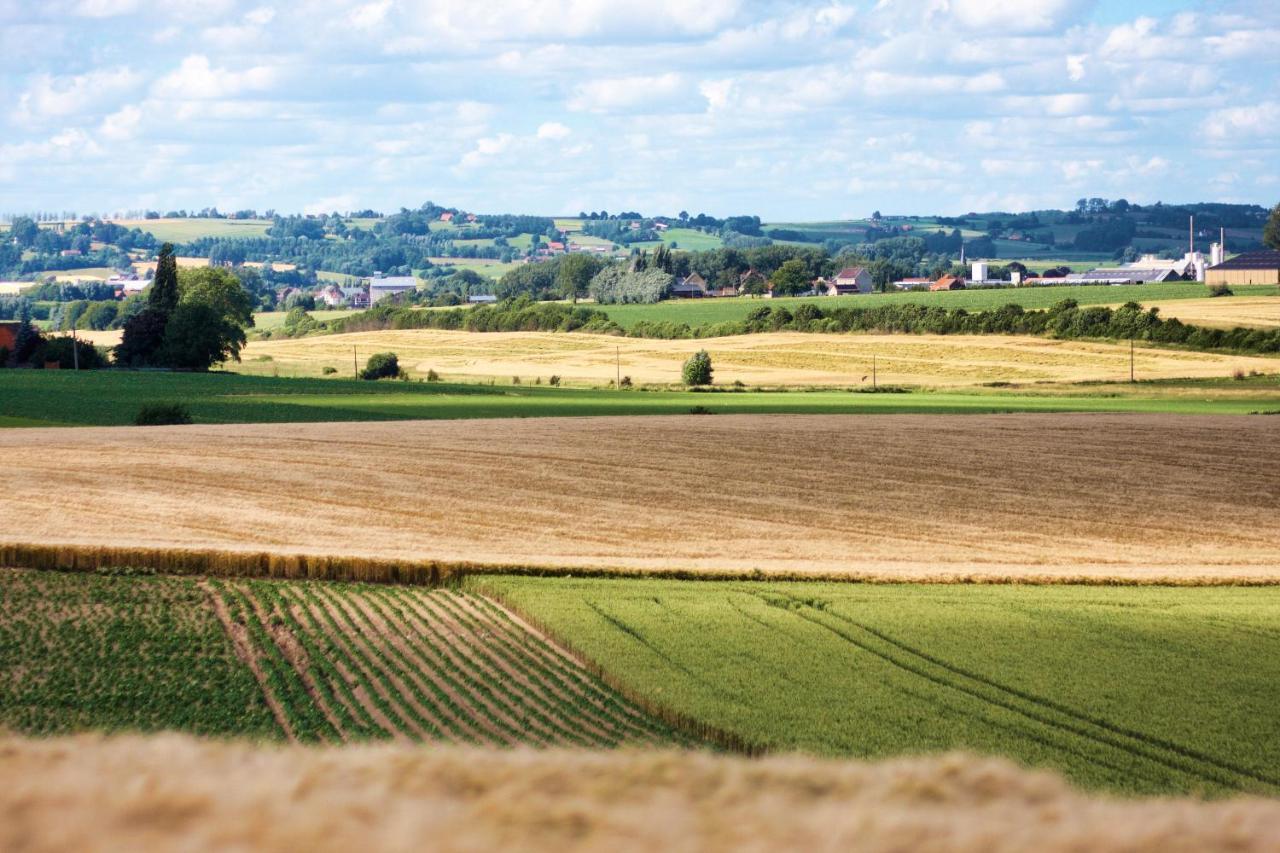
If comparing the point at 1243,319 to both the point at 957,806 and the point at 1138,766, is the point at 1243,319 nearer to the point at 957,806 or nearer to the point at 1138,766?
the point at 1138,766

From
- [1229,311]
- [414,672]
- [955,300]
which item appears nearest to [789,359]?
[1229,311]

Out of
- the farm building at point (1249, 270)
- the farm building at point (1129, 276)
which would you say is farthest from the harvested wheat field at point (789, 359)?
the farm building at point (1129, 276)

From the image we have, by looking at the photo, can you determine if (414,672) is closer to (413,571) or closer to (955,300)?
(413,571)

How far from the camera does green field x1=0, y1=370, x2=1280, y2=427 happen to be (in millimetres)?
64500

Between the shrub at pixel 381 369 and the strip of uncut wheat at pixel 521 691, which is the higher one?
the shrub at pixel 381 369

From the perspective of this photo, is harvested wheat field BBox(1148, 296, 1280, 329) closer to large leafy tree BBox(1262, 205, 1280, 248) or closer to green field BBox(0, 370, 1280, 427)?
green field BBox(0, 370, 1280, 427)

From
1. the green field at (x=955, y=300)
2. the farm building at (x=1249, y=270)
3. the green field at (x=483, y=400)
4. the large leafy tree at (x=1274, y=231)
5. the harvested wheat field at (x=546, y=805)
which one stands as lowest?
the green field at (x=483, y=400)

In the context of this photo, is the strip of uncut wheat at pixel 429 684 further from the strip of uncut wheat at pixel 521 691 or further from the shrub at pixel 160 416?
the shrub at pixel 160 416

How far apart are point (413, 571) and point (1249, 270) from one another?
13420cm

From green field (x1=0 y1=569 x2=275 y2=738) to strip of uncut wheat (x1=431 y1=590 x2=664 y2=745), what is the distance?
3.56 meters

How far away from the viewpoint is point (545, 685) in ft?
67.2

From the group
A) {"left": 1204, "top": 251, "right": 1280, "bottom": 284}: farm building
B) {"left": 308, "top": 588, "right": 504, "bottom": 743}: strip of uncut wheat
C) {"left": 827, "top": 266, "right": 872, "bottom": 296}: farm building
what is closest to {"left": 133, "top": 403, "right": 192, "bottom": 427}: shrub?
{"left": 308, "top": 588, "right": 504, "bottom": 743}: strip of uncut wheat

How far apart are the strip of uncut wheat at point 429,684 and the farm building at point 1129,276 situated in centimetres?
15733

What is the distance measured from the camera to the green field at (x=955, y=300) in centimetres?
12750
